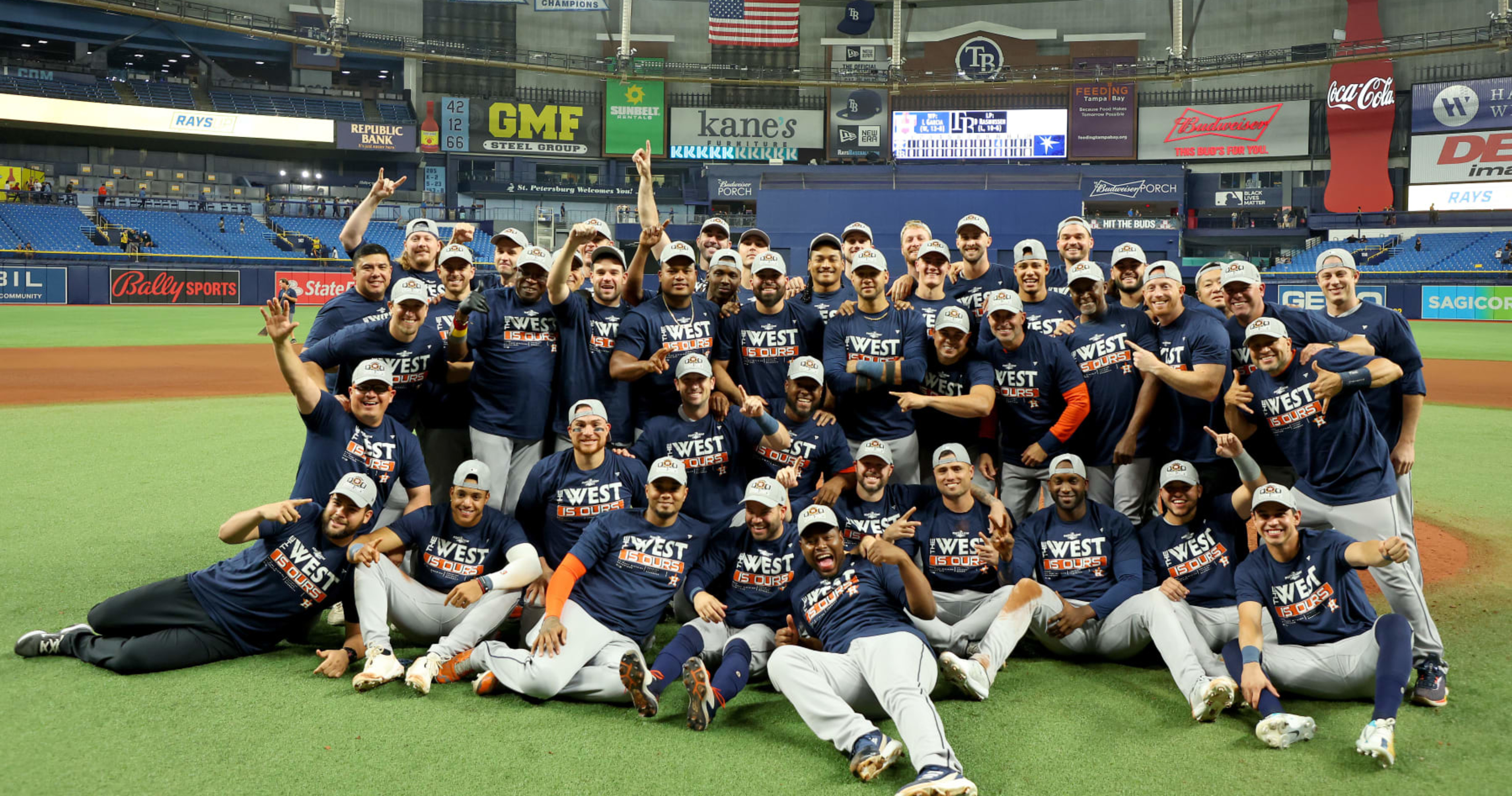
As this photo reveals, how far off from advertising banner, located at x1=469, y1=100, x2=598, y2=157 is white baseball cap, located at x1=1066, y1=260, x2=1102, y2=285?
51.8 metres

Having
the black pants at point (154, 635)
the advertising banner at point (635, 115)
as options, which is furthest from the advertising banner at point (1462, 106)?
the black pants at point (154, 635)

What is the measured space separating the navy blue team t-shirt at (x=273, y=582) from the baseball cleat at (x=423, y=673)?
785 millimetres

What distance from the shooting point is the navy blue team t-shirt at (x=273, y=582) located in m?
5.98

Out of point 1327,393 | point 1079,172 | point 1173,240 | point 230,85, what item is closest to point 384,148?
point 230,85

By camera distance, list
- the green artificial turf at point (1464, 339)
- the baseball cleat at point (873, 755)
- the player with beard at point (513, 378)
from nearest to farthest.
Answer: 1. the baseball cleat at point (873, 755)
2. the player with beard at point (513, 378)
3. the green artificial turf at point (1464, 339)

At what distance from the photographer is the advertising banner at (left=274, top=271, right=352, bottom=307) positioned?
1574 inches

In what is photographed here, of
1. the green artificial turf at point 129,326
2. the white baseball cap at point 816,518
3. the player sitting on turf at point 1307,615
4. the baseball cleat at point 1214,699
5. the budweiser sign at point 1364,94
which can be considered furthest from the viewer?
the budweiser sign at point 1364,94

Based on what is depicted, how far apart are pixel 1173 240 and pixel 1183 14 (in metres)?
15.1

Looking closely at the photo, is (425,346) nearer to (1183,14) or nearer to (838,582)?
(838,582)

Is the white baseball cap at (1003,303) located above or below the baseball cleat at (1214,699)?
above

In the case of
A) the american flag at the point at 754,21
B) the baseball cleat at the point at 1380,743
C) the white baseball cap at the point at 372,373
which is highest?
the american flag at the point at 754,21

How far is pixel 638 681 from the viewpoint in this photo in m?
5.25

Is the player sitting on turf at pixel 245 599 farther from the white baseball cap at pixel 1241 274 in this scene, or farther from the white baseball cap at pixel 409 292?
the white baseball cap at pixel 1241 274

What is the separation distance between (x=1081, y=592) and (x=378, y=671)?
14.0 feet
